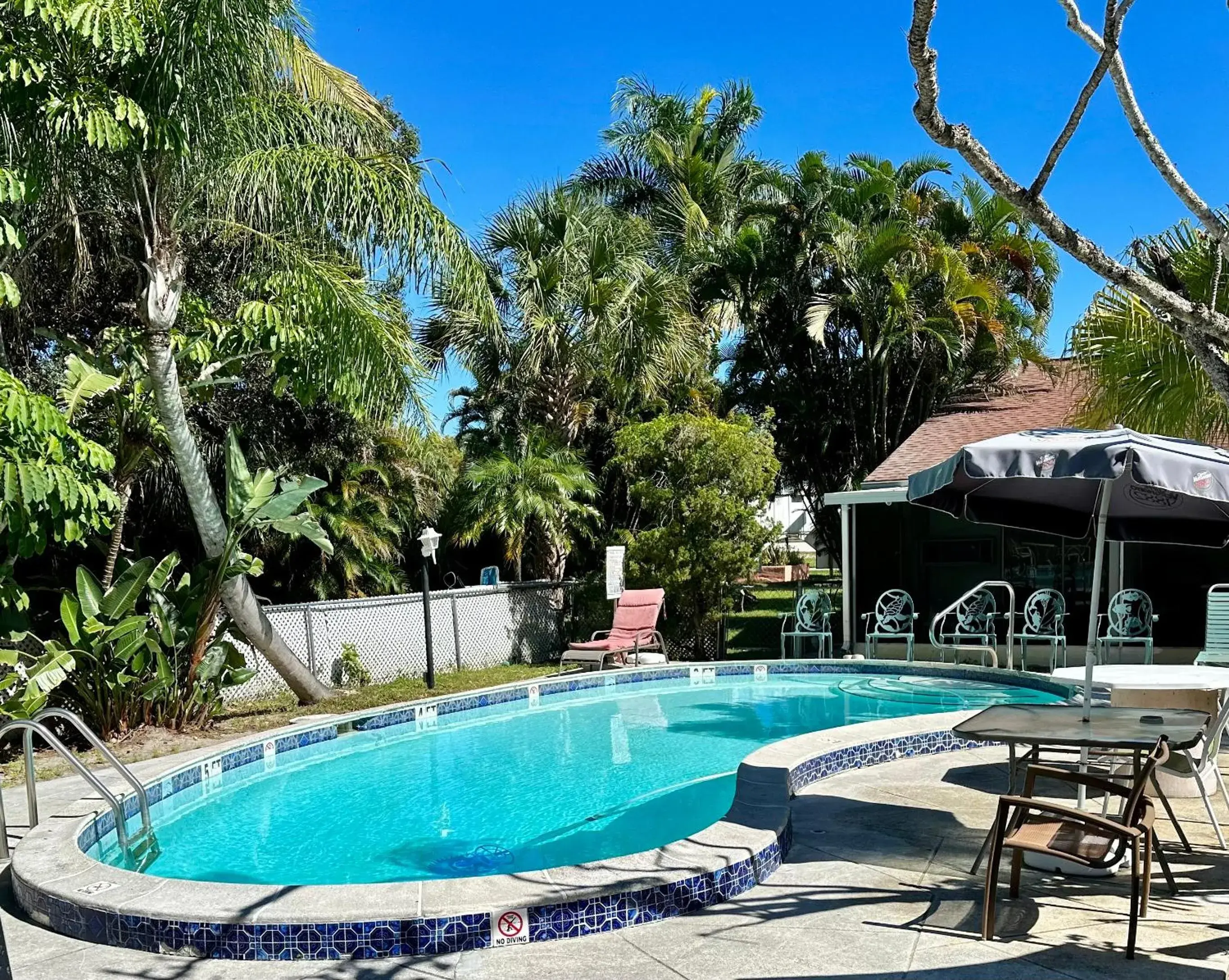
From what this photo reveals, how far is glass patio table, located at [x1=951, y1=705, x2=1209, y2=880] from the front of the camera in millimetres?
4645

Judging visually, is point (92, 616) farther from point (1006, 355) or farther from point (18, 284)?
point (1006, 355)

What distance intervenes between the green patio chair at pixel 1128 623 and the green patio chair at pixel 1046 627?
52 cm

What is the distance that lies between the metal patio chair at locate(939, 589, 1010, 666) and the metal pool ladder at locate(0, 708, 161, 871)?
33.2 feet

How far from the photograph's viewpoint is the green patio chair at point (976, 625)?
13.7 m

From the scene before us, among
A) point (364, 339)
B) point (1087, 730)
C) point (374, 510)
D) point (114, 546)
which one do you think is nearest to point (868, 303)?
point (374, 510)

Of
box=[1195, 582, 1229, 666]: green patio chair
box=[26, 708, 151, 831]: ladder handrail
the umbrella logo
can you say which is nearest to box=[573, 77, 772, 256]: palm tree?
box=[1195, 582, 1229, 666]: green patio chair

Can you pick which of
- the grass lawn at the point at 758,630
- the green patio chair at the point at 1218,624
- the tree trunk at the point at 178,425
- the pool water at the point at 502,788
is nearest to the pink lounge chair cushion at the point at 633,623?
the pool water at the point at 502,788

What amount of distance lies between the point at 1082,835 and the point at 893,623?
1205 cm

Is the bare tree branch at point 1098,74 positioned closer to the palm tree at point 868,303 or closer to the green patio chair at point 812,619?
the green patio chair at point 812,619

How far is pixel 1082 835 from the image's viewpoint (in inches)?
175

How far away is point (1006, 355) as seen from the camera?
18.8m

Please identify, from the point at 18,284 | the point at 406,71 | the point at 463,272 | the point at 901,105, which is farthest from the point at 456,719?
the point at 406,71

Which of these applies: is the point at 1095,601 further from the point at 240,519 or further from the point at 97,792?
the point at 240,519

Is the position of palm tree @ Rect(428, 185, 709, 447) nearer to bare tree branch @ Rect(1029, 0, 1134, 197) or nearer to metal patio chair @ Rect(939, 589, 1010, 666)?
metal patio chair @ Rect(939, 589, 1010, 666)
